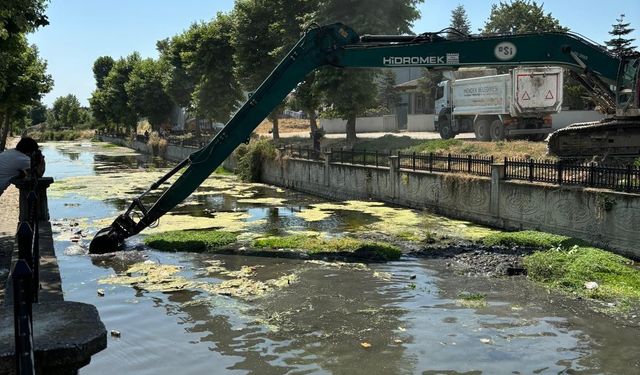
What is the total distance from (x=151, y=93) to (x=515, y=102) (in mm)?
53868

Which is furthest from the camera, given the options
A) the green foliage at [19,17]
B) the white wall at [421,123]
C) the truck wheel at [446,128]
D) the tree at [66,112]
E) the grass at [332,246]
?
the tree at [66,112]

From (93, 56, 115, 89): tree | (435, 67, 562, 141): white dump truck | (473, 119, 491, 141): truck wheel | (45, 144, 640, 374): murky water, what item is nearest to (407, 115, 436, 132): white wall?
(435, 67, 562, 141): white dump truck

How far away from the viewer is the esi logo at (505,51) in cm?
1551

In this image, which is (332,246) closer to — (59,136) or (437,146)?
(437,146)

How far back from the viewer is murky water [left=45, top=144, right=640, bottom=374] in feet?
24.7

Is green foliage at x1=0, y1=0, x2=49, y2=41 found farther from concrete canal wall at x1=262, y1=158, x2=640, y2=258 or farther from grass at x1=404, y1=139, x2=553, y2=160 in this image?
grass at x1=404, y1=139, x2=553, y2=160

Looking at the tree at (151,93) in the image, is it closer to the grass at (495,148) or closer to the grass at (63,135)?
the grass at (495,148)

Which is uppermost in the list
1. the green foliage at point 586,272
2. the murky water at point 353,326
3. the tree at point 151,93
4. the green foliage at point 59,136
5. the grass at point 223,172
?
the tree at point 151,93

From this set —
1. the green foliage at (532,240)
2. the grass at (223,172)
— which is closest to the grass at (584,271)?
the green foliage at (532,240)

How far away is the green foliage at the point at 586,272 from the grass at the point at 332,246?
304 cm

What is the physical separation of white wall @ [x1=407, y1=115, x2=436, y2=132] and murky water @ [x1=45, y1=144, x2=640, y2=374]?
34.8 metres

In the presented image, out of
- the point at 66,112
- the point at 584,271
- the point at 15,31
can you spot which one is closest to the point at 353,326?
the point at 584,271

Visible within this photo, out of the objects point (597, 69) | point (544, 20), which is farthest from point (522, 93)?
point (544, 20)

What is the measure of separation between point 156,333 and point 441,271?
19.7 feet
